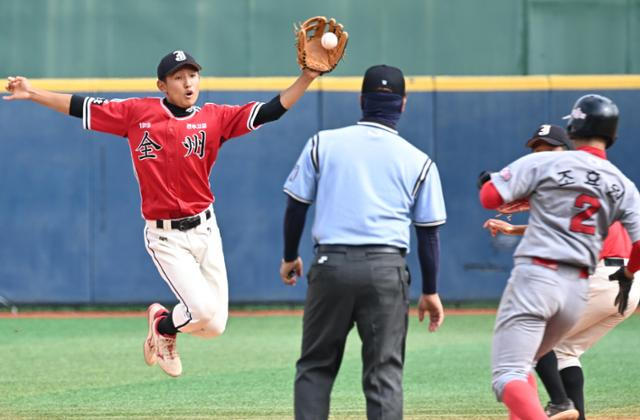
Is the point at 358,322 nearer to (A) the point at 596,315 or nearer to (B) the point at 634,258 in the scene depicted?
(B) the point at 634,258

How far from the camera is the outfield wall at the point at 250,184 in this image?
50.6ft

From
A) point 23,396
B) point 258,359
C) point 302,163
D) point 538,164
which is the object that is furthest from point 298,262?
point 258,359

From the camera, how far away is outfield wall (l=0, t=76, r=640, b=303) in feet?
50.6

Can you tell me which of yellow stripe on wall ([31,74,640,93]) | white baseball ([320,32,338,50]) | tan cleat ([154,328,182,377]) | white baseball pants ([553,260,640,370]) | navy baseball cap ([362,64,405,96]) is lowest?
tan cleat ([154,328,182,377])

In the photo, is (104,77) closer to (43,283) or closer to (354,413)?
(43,283)

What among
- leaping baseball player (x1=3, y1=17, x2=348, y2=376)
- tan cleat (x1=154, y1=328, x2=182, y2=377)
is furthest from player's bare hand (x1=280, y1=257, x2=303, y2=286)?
tan cleat (x1=154, y1=328, x2=182, y2=377)

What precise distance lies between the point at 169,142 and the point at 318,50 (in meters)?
1.23

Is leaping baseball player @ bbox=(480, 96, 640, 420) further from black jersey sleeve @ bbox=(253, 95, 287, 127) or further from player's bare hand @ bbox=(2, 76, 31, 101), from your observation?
player's bare hand @ bbox=(2, 76, 31, 101)

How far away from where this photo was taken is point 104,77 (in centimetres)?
1567

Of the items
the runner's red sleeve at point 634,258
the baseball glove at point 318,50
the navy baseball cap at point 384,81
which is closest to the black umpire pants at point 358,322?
the navy baseball cap at point 384,81

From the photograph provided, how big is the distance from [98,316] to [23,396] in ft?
20.2

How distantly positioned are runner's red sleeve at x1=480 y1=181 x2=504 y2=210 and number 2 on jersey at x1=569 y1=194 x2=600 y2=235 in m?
0.36

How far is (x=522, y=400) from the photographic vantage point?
5.78m

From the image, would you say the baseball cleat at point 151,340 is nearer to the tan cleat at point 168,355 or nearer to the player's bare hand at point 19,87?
the tan cleat at point 168,355
